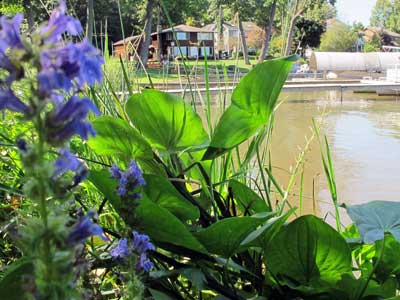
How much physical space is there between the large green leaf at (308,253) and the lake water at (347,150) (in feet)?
2.25

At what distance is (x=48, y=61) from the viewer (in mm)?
362

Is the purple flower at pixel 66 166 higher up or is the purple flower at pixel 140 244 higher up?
the purple flower at pixel 66 166

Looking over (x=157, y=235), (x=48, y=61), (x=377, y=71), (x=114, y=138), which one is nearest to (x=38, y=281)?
(x=48, y=61)

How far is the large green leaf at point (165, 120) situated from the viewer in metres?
0.91

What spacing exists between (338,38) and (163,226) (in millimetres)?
49157

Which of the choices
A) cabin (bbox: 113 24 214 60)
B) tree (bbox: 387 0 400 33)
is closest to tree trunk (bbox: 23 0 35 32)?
cabin (bbox: 113 24 214 60)

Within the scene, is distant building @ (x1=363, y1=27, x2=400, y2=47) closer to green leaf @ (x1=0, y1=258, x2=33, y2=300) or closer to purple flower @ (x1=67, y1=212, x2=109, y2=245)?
→ green leaf @ (x1=0, y1=258, x2=33, y2=300)

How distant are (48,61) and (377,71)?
31686 mm

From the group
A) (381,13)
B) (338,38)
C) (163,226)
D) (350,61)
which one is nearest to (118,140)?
(163,226)

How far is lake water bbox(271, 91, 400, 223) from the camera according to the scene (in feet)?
16.3

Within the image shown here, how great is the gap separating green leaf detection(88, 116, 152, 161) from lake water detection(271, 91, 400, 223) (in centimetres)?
77

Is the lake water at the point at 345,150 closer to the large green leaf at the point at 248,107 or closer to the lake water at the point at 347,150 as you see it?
the lake water at the point at 347,150

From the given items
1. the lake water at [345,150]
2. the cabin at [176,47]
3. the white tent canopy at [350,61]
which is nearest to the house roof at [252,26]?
the white tent canopy at [350,61]

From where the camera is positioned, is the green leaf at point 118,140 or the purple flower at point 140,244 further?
the green leaf at point 118,140
